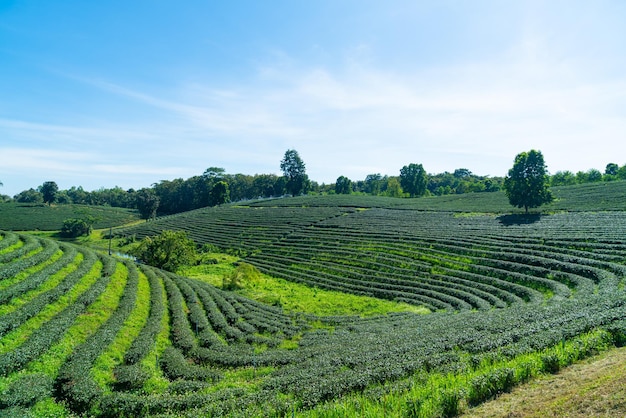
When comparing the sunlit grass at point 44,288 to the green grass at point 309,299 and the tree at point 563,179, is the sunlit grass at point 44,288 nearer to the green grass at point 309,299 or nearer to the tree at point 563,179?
the green grass at point 309,299

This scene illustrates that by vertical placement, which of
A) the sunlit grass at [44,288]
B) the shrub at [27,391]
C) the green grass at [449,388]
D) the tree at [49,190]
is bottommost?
the shrub at [27,391]

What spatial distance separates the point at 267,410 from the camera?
34.7 ft

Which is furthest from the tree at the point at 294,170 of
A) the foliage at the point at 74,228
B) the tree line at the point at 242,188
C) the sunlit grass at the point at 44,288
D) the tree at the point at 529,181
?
the sunlit grass at the point at 44,288

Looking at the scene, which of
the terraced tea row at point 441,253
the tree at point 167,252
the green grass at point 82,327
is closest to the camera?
the green grass at point 82,327

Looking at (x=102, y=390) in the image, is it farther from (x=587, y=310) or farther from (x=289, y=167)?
(x=289, y=167)

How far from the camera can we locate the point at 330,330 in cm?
2428

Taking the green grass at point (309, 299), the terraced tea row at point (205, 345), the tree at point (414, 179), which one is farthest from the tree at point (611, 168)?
the green grass at point (309, 299)

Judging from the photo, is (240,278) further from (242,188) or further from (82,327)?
(242,188)

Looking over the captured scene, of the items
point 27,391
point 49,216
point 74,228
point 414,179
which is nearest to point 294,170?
point 414,179

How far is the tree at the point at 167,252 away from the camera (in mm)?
47844

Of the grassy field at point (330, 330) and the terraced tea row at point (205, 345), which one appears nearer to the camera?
the grassy field at point (330, 330)

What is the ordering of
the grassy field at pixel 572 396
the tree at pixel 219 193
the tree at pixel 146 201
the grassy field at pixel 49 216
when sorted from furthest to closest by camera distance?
1. the tree at pixel 219 193
2. the tree at pixel 146 201
3. the grassy field at pixel 49 216
4. the grassy field at pixel 572 396

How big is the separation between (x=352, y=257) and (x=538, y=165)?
40799 millimetres

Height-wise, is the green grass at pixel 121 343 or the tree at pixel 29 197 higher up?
the tree at pixel 29 197
